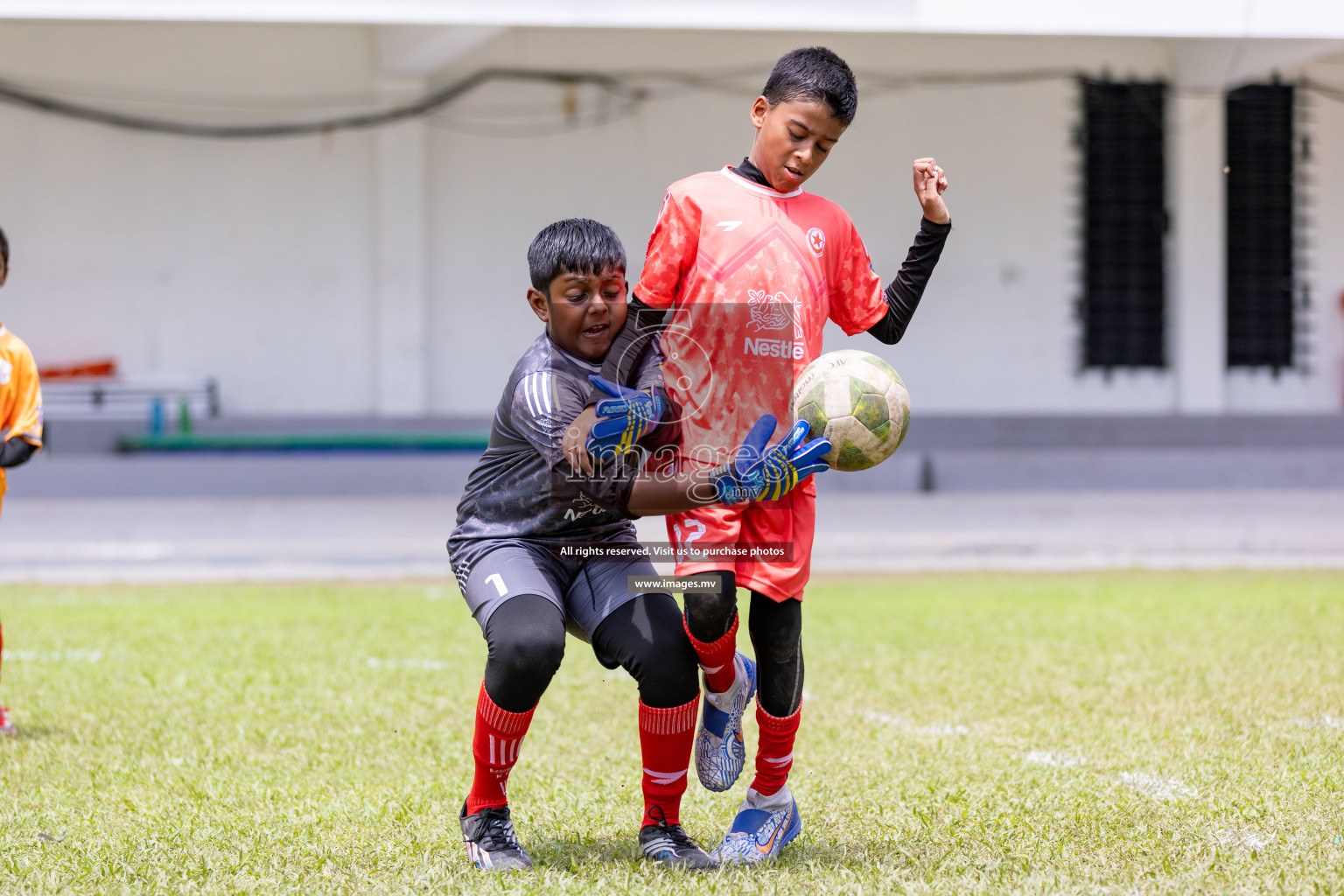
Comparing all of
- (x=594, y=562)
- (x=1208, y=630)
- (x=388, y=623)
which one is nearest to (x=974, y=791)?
(x=594, y=562)

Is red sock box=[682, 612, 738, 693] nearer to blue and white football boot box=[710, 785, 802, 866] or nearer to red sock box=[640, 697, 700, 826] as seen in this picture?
red sock box=[640, 697, 700, 826]

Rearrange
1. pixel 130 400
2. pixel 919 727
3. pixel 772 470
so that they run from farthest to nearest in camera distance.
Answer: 1. pixel 130 400
2. pixel 919 727
3. pixel 772 470

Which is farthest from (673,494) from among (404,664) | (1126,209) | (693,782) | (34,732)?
(1126,209)

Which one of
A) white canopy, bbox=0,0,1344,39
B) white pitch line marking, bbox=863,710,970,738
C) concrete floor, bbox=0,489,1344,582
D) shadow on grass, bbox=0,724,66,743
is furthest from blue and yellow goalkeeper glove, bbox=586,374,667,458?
white canopy, bbox=0,0,1344,39

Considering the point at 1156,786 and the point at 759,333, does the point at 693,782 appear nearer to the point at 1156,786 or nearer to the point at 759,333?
the point at 1156,786

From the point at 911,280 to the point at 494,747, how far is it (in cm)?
143

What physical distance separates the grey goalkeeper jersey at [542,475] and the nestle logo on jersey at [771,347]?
199 mm

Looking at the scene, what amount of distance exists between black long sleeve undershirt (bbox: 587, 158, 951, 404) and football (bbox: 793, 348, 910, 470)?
224mm

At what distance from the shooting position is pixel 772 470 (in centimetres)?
267

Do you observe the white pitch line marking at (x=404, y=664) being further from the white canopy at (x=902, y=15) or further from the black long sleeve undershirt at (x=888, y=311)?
the white canopy at (x=902, y=15)

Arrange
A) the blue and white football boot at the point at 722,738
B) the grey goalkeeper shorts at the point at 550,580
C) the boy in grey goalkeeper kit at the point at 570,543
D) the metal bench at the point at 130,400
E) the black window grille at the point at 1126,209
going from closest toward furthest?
the boy in grey goalkeeper kit at the point at 570,543, the grey goalkeeper shorts at the point at 550,580, the blue and white football boot at the point at 722,738, the metal bench at the point at 130,400, the black window grille at the point at 1126,209

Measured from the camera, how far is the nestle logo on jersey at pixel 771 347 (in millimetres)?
2945

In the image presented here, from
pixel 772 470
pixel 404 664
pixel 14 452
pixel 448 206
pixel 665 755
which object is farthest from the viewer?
pixel 448 206

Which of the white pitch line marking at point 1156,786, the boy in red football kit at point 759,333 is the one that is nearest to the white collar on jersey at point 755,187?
the boy in red football kit at point 759,333
